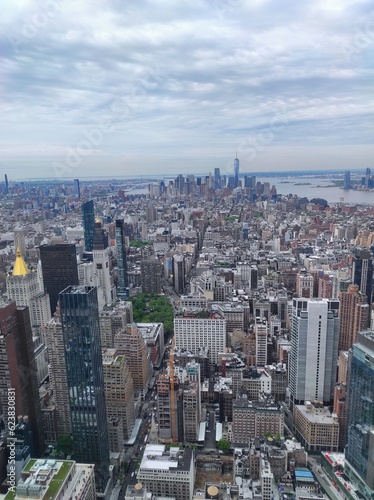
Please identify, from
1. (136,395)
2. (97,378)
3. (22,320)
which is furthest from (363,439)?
(22,320)

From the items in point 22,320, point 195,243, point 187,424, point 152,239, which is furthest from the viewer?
point 152,239

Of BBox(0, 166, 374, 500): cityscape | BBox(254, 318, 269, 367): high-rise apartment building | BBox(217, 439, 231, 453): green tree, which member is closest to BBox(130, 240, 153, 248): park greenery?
BBox(0, 166, 374, 500): cityscape

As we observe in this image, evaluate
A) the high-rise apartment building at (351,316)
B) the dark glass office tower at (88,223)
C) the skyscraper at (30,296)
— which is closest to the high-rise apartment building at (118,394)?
the skyscraper at (30,296)

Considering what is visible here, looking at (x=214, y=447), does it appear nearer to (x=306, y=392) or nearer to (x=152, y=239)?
(x=306, y=392)

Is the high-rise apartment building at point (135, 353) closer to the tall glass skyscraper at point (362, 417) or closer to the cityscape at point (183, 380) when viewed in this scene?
the cityscape at point (183, 380)

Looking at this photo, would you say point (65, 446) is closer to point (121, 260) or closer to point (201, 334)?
point (201, 334)

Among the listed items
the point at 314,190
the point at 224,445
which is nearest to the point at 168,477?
the point at 224,445

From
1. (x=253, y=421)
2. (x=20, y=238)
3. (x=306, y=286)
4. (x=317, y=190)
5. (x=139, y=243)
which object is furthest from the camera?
(x=317, y=190)
